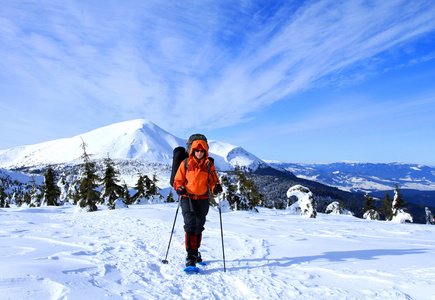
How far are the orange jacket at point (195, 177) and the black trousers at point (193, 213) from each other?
0.13 meters

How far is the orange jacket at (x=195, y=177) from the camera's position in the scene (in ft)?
15.0

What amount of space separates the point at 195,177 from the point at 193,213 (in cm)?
72

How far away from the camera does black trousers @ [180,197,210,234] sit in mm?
4516

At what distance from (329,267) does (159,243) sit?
3.83 metres

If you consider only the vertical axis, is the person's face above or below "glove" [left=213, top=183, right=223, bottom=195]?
above

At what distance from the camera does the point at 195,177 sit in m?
4.56

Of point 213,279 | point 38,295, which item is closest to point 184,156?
point 213,279

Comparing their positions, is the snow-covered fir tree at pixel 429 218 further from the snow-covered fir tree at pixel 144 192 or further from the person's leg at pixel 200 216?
the person's leg at pixel 200 216

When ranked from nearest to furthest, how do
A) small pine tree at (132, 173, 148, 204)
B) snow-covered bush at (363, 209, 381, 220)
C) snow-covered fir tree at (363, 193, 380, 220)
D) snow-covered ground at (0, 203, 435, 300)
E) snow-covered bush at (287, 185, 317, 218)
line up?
snow-covered ground at (0, 203, 435, 300) < snow-covered bush at (287, 185, 317, 218) < small pine tree at (132, 173, 148, 204) < snow-covered bush at (363, 209, 381, 220) < snow-covered fir tree at (363, 193, 380, 220)

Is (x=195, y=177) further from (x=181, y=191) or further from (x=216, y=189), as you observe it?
(x=216, y=189)

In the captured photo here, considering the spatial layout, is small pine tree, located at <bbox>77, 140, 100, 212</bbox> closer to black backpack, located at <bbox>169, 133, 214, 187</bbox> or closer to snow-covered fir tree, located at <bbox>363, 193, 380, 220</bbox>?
black backpack, located at <bbox>169, 133, 214, 187</bbox>

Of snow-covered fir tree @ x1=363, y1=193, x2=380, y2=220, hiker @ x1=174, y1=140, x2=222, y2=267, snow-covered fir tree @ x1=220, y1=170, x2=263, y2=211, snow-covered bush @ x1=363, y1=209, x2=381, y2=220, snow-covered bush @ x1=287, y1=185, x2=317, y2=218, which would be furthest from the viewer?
snow-covered fir tree @ x1=363, y1=193, x2=380, y2=220

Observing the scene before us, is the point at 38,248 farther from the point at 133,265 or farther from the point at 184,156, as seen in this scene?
the point at 184,156

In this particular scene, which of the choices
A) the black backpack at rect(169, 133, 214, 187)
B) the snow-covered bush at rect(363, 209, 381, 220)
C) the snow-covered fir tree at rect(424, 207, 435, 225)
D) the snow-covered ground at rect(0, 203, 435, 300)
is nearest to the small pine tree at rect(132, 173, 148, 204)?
the snow-covered ground at rect(0, 203, 435, 300)
